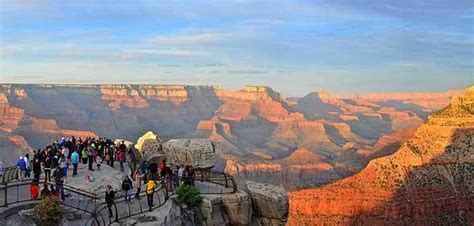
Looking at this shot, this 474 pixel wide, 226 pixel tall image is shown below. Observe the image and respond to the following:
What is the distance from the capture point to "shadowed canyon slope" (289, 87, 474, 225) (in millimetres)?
72688

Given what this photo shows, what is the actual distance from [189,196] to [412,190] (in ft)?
177

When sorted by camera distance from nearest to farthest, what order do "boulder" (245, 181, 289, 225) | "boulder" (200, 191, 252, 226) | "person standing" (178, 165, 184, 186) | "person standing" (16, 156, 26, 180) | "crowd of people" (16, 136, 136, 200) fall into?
"crowd of people" (16, 136, 136, 200), "boulder" (200, 191, 252, 226), "person standing" (16, 156, 26, 180), "boulder" (245, 181, 289, 225), "person standing" (178, 165, 184, 186)

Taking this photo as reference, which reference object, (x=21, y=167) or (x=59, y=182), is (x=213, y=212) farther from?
(x=21, y=167)

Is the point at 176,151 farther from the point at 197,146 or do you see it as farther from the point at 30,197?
the point at 30,197

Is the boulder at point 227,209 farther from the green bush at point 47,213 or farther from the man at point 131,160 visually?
the green bush at point 47,213

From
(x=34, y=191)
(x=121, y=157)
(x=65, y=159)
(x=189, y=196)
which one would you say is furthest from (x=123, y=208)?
(x=121, y=157)

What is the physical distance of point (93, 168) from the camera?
33000mm

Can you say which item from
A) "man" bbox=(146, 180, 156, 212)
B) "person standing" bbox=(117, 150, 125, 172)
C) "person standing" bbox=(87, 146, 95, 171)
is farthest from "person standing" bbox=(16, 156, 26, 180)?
"man" bbox=(146, 180, 156, 212)

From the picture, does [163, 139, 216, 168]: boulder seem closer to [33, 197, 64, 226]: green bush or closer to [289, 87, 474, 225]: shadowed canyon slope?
[33, 197, 64, 226]: green bush

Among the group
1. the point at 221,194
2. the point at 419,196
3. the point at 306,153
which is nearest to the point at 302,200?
the point at 419,196

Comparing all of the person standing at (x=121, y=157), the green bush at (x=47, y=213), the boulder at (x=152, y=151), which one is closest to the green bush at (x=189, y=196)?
the person standing at (x=121, y=157)

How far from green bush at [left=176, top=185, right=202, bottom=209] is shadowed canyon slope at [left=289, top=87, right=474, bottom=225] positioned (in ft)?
158

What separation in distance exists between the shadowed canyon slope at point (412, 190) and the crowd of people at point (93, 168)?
43779 millimetres

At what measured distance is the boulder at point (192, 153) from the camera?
37281 millimetres
